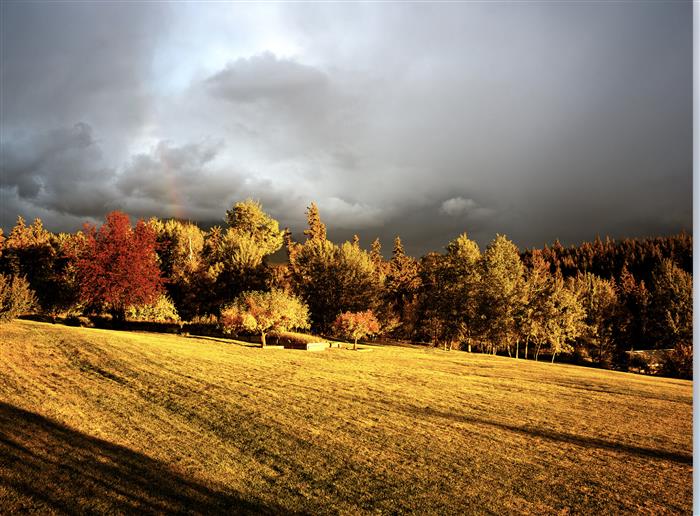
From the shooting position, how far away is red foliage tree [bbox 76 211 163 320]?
35.3 meters

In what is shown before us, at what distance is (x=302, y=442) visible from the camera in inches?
534

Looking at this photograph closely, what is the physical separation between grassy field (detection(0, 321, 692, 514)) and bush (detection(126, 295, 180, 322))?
1925 centimetres

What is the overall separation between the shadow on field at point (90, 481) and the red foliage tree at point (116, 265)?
84.1 ft

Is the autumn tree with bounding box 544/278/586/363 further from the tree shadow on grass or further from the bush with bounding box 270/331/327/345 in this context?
the tree shadow on grass

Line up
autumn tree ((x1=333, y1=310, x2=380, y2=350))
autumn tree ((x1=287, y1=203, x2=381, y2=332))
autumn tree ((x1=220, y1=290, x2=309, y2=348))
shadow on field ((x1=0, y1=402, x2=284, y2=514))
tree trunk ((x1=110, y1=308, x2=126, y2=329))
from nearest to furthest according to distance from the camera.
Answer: shadow on field ((x1=0, y1=402, x2=284, y2=514)) → autumn tree ((x1=220, y1=290, x2=309, y2=348)) → tree trunk ((x1=110, y1=308, x2=126, y2=329)) → autumn tree ((x1=333, y1=310, x2=380, y2=350)) → autumn tree ((x1=287, y1=203, x2=381, y2=332))

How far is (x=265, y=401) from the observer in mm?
18172

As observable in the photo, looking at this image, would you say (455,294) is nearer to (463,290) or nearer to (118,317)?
(463,290)

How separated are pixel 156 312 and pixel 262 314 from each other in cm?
1521

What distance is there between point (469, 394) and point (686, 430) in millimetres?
9669

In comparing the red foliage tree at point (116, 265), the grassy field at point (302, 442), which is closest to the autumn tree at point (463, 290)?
the grassy field at point (302, 442)

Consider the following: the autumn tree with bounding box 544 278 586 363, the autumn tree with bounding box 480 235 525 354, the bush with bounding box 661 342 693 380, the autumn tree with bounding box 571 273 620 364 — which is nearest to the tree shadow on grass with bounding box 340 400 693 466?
the autumn tree with bounding box 480 235 525 354

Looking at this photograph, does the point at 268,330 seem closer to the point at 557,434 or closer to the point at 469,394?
the point at 469,394

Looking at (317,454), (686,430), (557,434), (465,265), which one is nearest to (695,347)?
(317,454)

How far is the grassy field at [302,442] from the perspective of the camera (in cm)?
993
